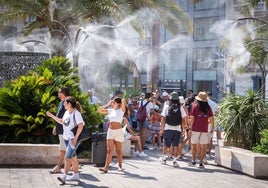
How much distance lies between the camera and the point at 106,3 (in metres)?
21.6

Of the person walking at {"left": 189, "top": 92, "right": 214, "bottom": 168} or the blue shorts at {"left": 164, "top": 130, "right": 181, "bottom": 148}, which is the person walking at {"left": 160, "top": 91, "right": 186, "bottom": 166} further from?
the person walking at {"left": 189, "top": 92, "right": 214, "bottom": 168}

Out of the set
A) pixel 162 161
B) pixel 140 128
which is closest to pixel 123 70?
pixel 140 128

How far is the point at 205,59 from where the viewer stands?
2101 inches

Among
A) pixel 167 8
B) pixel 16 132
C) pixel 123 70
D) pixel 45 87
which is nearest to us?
pixel 16 132

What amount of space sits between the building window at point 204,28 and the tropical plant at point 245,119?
4176 cm

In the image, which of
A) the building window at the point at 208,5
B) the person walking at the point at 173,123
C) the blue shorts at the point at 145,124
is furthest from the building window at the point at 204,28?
the person walking at the point at 173,123

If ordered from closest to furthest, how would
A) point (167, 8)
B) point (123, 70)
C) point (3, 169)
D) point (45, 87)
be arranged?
point (3, 169) < point (45, 87) < point (167, 8) < point (123, 70)

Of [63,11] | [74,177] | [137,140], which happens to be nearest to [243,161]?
[137,140]

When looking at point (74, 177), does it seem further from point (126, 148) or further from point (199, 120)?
point (126, 148)

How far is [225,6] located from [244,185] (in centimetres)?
4359

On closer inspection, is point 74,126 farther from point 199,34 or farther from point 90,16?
point 199,34

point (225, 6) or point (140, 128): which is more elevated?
point (225, 6)

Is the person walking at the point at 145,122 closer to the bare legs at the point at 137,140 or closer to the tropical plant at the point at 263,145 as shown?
the bare legs at the point at 137,140

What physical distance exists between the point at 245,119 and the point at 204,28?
43177 millimetres
